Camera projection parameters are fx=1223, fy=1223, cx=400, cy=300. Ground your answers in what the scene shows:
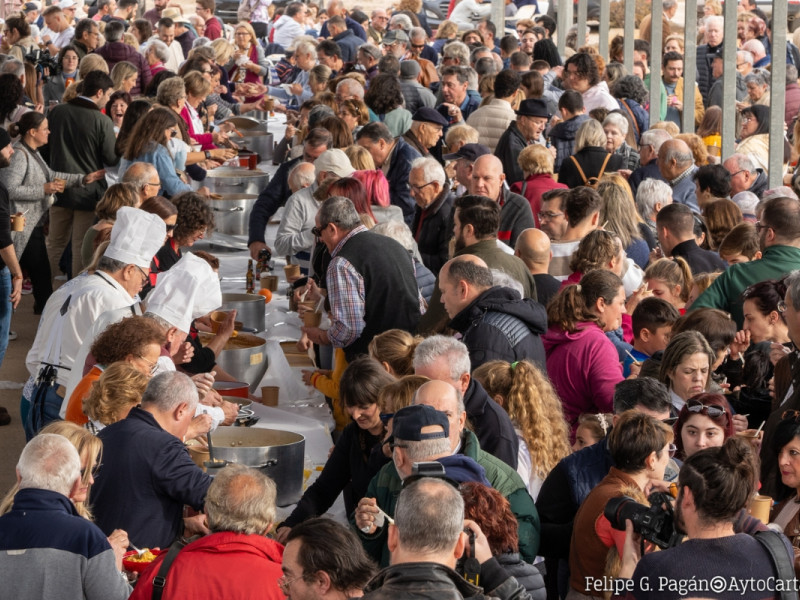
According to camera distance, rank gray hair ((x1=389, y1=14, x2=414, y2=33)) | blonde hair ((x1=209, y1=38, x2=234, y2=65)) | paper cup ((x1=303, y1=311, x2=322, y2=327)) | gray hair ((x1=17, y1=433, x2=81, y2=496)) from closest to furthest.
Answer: gray hair ((x1=17, y1=433, x2=81, y2=496)) → paper cup ((x1=303, y1=311, x2=322, y2=327)) → blonde hair ((x1=209, y1=38, x2=234, y2=65)) → gray hair ((x1=389, y1=14, x2=414, y2=33))

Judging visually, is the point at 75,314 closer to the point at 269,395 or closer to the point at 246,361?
the point at 246,361

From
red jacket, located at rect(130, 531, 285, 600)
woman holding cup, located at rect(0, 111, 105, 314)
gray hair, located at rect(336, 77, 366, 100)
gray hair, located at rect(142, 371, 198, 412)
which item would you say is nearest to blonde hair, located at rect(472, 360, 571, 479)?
gray hair, located at rect(142, 371, 198, 412)

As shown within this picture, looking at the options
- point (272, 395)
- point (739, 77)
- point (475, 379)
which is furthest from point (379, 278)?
point (739, 77)

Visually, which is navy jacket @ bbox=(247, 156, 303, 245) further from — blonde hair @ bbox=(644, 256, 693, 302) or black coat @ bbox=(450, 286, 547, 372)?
black coat @ bbox=(450, 286, 547, 372)

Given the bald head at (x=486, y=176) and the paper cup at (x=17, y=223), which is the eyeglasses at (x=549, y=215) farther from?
the paper cup at (x=17, y=223)

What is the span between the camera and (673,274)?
18.9 feet

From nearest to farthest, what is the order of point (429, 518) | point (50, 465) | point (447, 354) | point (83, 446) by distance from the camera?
point (429, 518), point (50, 465), point (83, 446), point (447, 354)

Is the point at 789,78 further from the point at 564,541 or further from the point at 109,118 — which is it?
the point at 564,541

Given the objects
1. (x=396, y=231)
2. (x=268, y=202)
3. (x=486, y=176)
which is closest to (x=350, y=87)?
(x=268, y=202)

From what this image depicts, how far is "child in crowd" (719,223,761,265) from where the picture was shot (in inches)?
233

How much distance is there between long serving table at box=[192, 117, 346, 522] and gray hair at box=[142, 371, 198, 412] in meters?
0.77

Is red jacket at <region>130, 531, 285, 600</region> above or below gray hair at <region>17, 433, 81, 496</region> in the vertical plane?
below

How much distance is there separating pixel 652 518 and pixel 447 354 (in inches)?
44.4

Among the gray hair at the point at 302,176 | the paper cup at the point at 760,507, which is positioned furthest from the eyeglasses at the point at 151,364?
the gray hair at the point at 302,176
